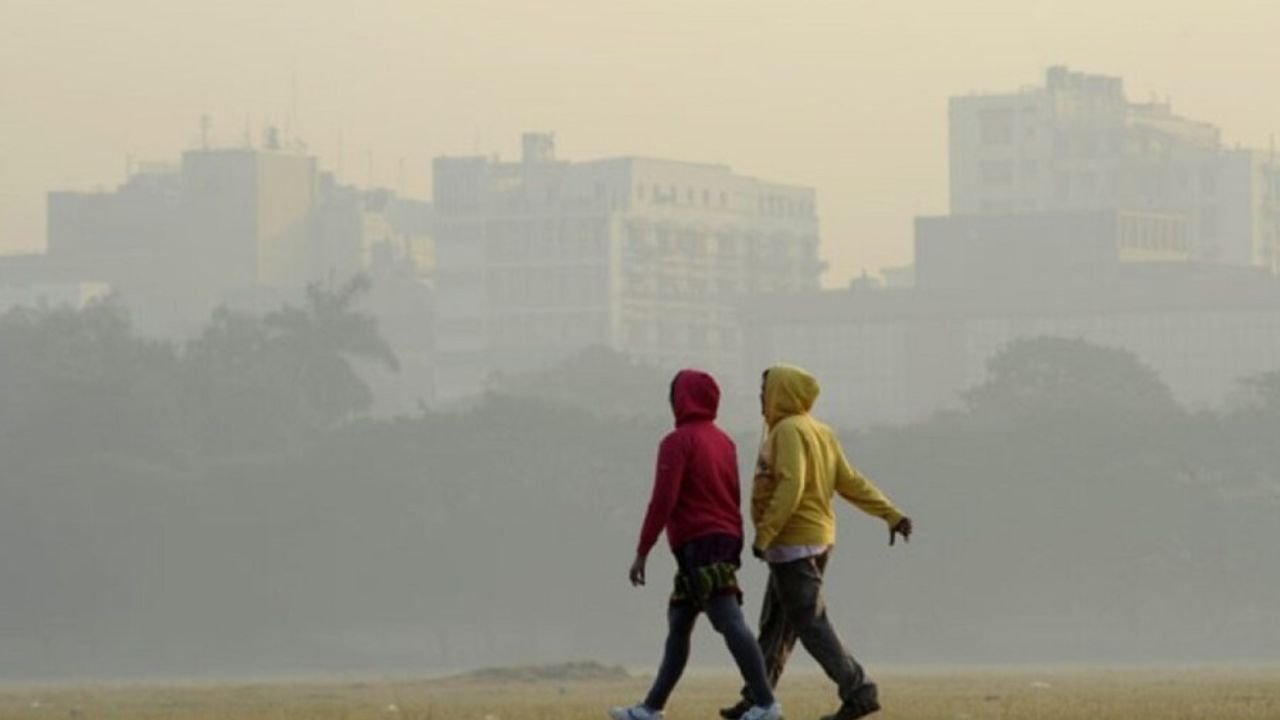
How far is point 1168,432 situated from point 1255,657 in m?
23.4

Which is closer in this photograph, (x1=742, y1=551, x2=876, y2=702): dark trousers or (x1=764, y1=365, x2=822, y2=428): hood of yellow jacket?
(x1=764, y1=365, x2=822, y2=428): hood of yellow jacket

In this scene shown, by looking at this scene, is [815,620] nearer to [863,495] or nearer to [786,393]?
[863,495]

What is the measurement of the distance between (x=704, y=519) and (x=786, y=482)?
1.71ft

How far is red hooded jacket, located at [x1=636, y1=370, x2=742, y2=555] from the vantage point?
21891 mm

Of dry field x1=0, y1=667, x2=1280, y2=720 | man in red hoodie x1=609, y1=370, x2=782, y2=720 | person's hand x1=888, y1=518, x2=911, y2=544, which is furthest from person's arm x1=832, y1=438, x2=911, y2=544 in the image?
dry field x1=0, y1=667, x2=1280, y2=720

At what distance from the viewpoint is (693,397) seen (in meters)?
21.9

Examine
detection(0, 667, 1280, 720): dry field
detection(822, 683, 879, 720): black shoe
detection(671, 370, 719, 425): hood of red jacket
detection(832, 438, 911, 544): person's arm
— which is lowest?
detection(0, 667, 1280, 720): dry field

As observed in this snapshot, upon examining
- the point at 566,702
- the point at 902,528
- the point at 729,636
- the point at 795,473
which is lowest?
the point at 566,702

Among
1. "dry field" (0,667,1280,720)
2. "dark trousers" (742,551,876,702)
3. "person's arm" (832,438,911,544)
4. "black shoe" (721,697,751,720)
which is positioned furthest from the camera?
"dry field" (0,667,1280,720)

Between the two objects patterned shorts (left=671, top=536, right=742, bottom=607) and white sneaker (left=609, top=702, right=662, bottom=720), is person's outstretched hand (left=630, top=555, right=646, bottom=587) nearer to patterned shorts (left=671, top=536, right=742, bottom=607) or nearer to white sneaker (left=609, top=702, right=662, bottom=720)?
patterned shorts (left=671, top=536, right=742, bottom=607)

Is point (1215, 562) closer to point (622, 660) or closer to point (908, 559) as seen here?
point (908, 559)

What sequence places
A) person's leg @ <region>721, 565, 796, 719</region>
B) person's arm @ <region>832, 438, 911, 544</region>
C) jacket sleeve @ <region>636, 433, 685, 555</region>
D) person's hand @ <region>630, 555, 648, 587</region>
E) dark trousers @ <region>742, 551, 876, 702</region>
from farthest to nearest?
person's leg @ <region>721, 565, 796, 719</region>, dark trousers @ <region>742, 551, 876, 702</region>, person's arm @ <region>832, 438, 911, 544</region>, jacket sleeve @ <region>636, 433, 685, 555</region>, person's hand @ <region>630, 555, 648, 587</region>

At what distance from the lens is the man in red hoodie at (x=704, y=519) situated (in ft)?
71.9

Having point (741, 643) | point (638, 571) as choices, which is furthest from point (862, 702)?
point (638, 571)
